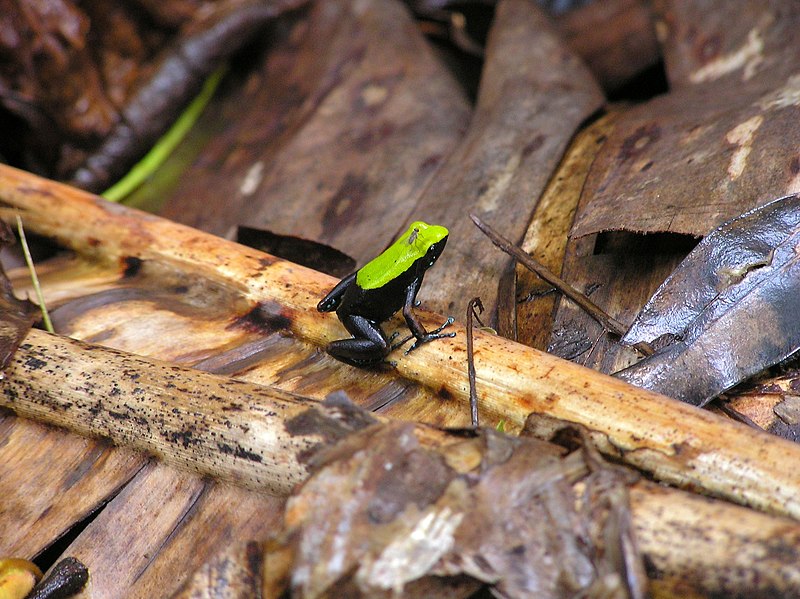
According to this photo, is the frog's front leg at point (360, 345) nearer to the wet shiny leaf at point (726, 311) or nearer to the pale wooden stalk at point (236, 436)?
the pale wooden stalk at point (236, 436)

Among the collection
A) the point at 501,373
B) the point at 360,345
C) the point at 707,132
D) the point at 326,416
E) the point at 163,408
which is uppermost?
the point at 163,408

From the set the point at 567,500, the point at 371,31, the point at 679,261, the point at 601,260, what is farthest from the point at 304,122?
the point at 567,500

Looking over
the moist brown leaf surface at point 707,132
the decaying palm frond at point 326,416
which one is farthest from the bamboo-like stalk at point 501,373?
the moist brown leaf surface at point 707,132

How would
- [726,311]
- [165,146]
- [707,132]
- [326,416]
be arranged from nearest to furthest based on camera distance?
[326,416], [726,311], [707,132], [165,146]

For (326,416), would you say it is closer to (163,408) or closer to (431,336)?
(163,408)

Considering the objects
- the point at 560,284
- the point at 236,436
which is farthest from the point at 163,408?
the point at 560,284
